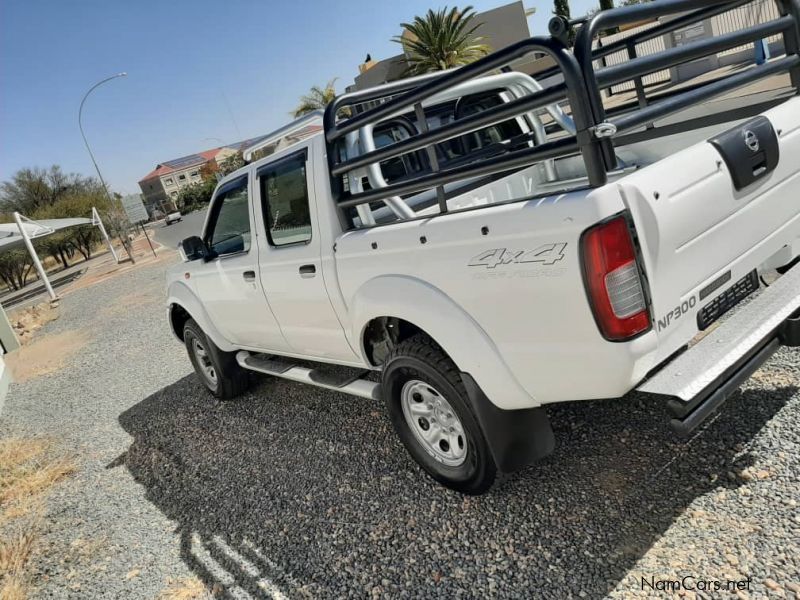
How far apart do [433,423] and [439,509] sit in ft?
1.42

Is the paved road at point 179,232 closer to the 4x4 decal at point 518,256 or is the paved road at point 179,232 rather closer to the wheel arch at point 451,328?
the wheel arch at point 451,328

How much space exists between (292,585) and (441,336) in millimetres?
1386

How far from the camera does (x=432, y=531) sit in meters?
2.86

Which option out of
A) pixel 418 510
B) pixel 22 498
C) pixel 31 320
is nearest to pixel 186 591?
pixel 418 510

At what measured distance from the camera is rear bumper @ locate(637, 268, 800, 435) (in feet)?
6.74

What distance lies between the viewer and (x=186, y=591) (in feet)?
9.73

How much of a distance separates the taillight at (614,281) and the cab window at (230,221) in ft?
8.90

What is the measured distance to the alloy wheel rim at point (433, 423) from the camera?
9.62 ft

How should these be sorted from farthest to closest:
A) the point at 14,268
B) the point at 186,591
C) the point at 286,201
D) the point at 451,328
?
the point at 14,268
the point at 286,201
the point at 186,591
the point at 451,328

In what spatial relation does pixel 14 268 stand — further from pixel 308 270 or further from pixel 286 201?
pixel 308 270

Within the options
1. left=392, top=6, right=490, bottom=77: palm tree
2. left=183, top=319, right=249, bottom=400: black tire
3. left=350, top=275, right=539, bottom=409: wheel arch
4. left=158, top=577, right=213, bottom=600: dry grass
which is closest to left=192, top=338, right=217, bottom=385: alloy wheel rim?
left=183, top=319, right=249, bottom=400: black tire

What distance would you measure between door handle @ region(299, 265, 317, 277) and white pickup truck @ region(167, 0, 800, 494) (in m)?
Result: 0.01

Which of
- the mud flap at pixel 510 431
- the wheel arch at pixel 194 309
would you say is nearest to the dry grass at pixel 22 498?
the wheel arch at pixel 194 309

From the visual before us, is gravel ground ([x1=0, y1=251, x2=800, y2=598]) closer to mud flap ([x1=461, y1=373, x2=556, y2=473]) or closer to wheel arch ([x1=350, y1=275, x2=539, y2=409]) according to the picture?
mud flap ([x1=461, y1=373, x2=556, y2=473])
